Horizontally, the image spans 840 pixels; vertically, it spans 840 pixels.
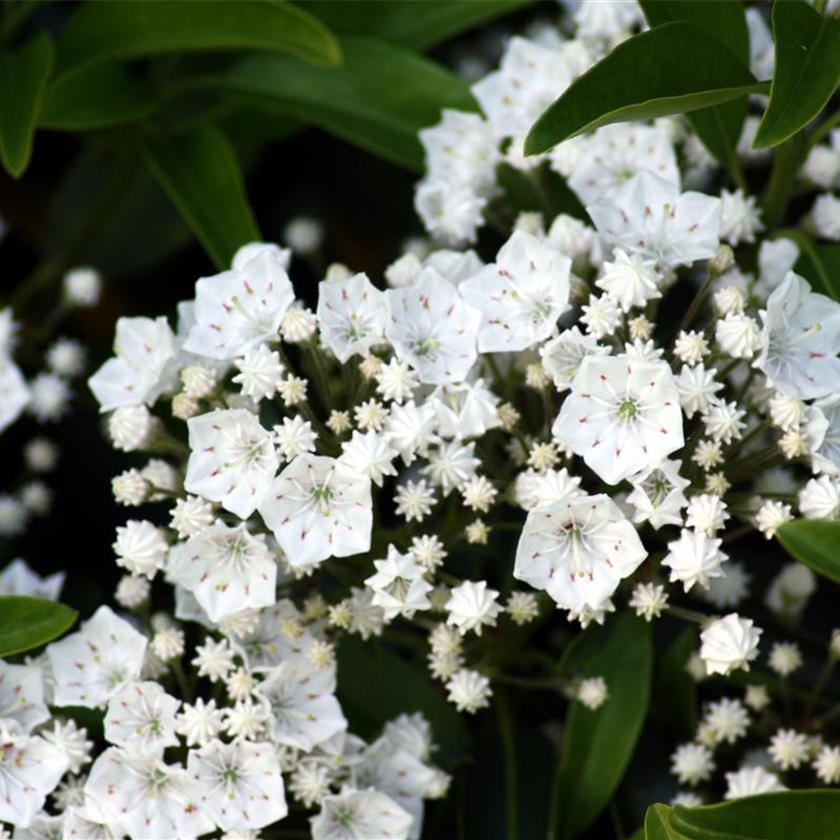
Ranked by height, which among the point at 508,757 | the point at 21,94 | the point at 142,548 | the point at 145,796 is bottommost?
the point at 508,757

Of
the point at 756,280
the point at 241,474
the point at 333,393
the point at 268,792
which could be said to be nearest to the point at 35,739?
the point at 268,792

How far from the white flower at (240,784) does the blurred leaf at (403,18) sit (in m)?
1.29

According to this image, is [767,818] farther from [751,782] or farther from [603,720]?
[603,720]

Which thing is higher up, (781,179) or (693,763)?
(781,179)

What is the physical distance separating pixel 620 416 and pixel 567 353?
0.11 metres

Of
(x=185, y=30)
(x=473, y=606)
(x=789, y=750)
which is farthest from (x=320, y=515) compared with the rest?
(x=185, y=30)

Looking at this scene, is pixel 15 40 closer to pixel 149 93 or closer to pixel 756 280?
pixel 149 93

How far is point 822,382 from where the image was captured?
1728 mm

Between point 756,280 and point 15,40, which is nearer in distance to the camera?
point 756,280

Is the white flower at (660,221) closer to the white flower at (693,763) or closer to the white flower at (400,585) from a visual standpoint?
the white flower at (400,585)

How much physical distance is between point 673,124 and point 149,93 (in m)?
0.96

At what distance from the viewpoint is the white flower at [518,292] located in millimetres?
1770

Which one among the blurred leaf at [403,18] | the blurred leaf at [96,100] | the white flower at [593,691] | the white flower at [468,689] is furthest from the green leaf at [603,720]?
the blurred leaf at [96,100]

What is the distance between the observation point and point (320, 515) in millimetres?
1680
